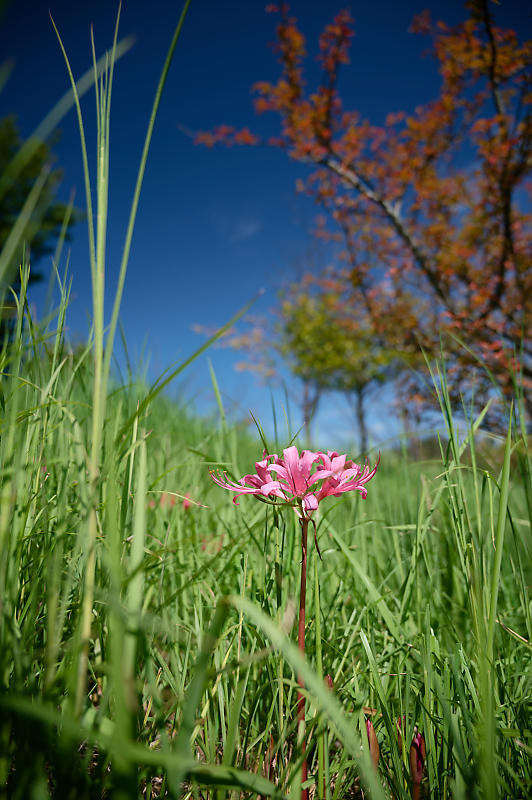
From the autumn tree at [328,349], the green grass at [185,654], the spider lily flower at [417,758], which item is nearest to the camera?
the green grass at [185,654]

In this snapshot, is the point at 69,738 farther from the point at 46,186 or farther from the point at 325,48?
the point at 325,48

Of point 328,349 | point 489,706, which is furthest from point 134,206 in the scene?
point 328,349

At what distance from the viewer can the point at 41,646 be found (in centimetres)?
70

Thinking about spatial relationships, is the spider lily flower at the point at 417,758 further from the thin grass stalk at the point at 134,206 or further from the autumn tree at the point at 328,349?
the autumn tree at the point at 328,349

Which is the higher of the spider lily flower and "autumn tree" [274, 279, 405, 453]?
"autumn tree" [274, 279, 405, 453]

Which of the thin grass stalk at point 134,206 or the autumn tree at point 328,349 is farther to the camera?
the autumn tree at point 328,349

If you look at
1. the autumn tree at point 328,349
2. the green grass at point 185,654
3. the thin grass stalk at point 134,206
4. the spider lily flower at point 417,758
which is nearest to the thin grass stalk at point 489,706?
the green grass at point 185,654

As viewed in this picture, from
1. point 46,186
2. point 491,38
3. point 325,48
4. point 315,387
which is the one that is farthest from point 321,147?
point 315,387

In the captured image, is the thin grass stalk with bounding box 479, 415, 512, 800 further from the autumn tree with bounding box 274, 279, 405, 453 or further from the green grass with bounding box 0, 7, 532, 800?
the autumn tree with bounding box 274, 279, 405, 453

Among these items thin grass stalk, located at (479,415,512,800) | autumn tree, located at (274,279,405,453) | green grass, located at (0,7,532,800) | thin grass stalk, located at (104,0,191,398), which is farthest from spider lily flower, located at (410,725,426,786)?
autumn tree, located at (274,279,405,453)

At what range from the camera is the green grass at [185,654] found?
39 centimetres

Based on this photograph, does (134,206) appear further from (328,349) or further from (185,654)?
(328,349)

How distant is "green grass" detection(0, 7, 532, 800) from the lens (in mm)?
390

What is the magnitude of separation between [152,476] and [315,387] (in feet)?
52.5
